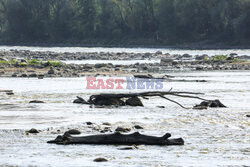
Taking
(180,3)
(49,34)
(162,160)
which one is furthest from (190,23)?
(162,160)

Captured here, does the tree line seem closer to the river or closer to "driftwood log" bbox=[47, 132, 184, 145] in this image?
Answer: the river

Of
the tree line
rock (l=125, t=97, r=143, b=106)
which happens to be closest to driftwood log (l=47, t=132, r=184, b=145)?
rock (l=125, t=97, r=143, b=106)

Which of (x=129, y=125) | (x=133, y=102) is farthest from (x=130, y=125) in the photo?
(x=133, y=102)

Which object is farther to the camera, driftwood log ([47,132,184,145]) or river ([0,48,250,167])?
driftwood log ([47,132,184,145])

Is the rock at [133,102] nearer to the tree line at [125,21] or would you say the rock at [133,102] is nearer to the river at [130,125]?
the river at [130,125]

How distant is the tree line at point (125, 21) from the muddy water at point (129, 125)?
75.6 metres

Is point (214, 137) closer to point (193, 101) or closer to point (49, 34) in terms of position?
point (193, 101)

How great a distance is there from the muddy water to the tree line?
75.6 m

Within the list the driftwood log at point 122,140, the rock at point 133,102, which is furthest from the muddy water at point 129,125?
the rock at point 133,102

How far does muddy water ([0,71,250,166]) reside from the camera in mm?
11469

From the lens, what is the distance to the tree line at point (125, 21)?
103m

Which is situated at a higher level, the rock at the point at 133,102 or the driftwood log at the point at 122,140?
the rock at the point at 133,102

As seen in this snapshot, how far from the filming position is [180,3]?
116750mm

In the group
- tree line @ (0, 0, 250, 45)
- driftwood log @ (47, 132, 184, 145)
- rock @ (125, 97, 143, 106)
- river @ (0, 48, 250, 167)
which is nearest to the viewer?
river @ (0, 48, 250, 167)
